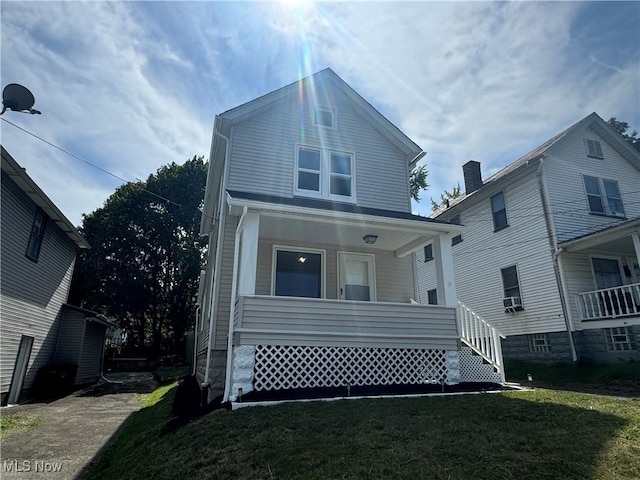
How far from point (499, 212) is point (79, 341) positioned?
19.2m

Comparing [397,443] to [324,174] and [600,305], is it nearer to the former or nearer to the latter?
[324,174]

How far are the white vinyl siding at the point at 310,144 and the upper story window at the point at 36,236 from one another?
7.70 m

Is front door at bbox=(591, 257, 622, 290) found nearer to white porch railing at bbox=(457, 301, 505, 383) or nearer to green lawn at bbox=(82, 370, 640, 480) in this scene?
white porch railing at bbox=(457, 301, 505, 383)

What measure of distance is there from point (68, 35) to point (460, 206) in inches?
615

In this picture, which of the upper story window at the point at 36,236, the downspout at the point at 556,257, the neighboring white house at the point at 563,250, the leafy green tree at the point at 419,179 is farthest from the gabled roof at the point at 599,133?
the upper story window at the point at 36,236

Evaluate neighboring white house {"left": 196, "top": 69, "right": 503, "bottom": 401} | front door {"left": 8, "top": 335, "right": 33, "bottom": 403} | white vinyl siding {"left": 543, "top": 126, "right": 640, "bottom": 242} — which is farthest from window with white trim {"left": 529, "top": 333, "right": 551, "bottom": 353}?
front door {"left": 8, "top": 335, "right": 33, "bottom": 403}

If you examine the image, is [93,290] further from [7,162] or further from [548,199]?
[548,199]

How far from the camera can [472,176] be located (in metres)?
17.4

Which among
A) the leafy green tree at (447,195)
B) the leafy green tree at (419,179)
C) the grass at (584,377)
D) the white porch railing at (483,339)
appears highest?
the leafy green tree at (447,195)

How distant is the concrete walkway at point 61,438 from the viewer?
17.1 ft

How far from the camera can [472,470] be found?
338 cm

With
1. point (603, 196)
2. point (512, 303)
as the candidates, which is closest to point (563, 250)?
point (512, 303)

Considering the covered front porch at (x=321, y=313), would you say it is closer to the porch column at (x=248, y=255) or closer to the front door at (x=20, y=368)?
the porch column at (x=248, y=255)

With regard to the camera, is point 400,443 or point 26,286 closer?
point 400,443
